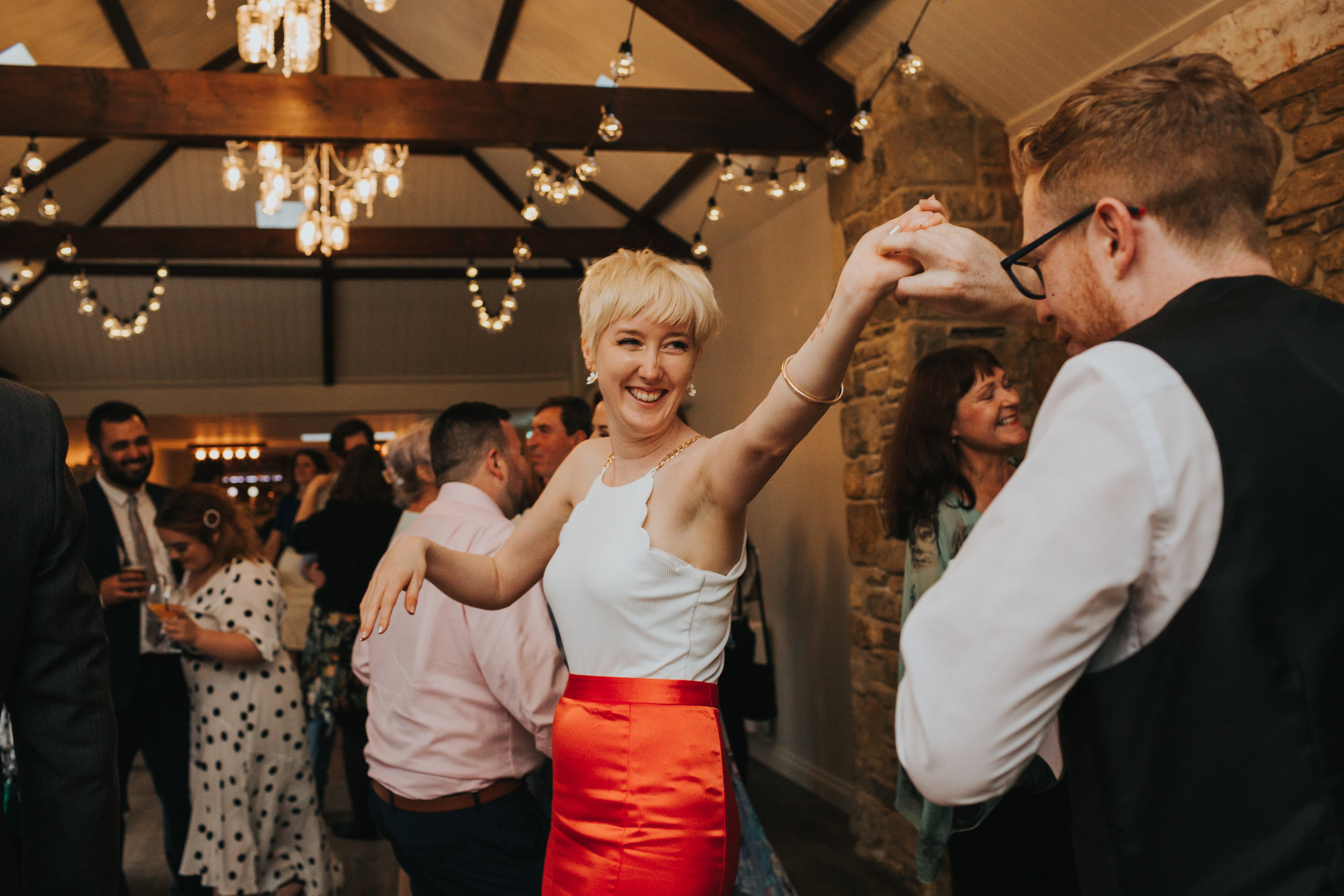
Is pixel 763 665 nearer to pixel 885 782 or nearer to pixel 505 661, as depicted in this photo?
pixel 885 782

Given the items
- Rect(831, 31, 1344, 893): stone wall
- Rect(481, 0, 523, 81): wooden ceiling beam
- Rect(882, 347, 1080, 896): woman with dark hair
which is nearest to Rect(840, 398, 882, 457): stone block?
Rect(831, 31, 1344, 893): stone wall

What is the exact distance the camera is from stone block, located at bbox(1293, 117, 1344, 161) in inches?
95.9

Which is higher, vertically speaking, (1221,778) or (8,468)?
(8,468)

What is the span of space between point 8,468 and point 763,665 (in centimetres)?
368

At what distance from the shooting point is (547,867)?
1.52m

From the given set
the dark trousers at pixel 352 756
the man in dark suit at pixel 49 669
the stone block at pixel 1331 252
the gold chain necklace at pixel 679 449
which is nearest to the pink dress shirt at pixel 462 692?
the gold chain necklace at pixel 679 449

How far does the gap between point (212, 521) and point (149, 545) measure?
0.53 m

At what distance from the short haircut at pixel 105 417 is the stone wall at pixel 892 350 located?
2.88m

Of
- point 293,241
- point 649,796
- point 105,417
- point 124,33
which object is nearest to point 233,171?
point 105,417

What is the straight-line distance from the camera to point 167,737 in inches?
131

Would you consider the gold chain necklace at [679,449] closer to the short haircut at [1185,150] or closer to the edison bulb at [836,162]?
the short haircut at [1185,150]

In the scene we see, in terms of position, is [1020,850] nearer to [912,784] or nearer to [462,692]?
[912,784]

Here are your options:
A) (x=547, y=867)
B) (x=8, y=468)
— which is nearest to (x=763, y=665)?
(x=547, y=867)

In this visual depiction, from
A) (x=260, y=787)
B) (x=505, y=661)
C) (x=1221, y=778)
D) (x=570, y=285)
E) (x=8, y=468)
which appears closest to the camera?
(x=1221, y=778)
